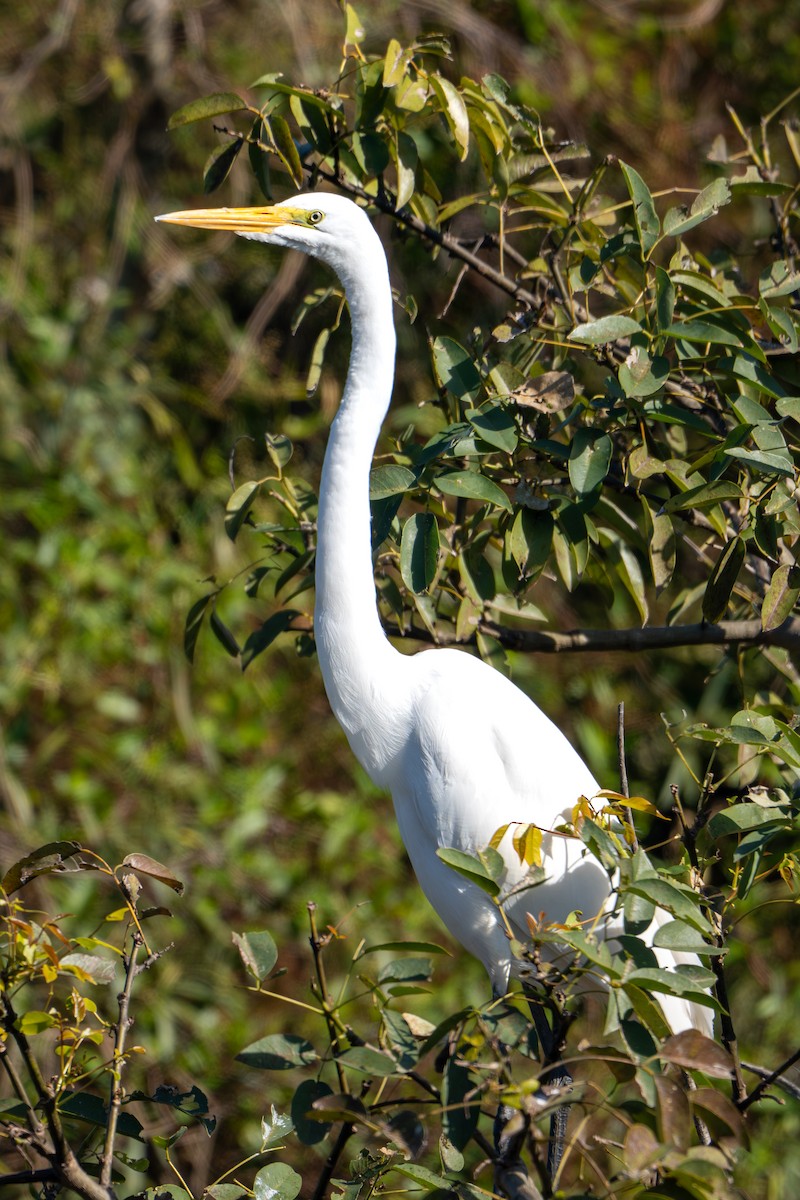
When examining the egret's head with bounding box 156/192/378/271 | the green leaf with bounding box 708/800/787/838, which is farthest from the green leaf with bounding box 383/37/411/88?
the green leaf with bounding box 708/800/787/838

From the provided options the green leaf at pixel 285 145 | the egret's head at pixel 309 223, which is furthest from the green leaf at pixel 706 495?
the green leaf at pixel 285 145

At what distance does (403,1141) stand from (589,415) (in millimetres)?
818

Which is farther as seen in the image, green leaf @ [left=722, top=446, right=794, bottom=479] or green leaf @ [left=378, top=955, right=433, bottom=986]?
green leaf @ [left=722, top=446, right=794, bottom=479]

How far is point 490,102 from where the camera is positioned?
157cm

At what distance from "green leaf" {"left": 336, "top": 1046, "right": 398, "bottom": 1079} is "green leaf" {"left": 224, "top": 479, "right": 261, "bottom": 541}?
76 cm

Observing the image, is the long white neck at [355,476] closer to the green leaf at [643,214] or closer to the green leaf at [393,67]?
the green leaf at [393,67]

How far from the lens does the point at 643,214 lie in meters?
1.39

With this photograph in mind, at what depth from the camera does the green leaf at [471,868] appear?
1.01 meters

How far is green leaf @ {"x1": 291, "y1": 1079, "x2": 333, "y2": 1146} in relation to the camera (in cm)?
100

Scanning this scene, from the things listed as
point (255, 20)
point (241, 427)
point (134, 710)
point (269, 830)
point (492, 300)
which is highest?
point (255, 20)

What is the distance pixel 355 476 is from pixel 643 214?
423 millimetres

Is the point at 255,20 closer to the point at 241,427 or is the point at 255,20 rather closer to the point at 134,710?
the point at 241,427

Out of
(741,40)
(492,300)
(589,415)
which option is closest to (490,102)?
(589,415)

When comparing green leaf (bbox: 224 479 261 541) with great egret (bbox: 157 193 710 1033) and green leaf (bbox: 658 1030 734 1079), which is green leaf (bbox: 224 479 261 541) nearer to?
great egret (bbox: 157 193 710 1033)
